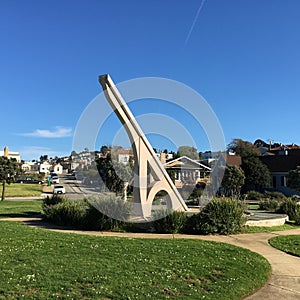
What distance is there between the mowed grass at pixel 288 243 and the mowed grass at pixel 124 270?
1676 mm

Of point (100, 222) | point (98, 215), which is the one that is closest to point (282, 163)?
point (98, 215)

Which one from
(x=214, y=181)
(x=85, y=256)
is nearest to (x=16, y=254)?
(x=85, y=256)

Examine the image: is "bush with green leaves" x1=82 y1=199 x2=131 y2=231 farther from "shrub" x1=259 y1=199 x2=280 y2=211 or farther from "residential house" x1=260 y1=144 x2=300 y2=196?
"residential house" x1=260 y1=144 x2=300 y2=196

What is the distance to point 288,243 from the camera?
11.5 meters

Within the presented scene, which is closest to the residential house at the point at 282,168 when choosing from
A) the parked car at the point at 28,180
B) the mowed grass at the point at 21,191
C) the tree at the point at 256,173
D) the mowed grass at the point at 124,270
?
the tree at the point at 256,173

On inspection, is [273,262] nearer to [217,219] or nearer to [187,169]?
[217,219]

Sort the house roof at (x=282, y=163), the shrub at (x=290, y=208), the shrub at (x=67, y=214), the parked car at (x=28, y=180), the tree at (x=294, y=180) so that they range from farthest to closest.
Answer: the parked car at (x=28, y=180) → the house roof at (x=282, y=163) → the tree at (x=294, y=180) → the shrub at (x=290, y=208) → the shrub at (x=67, y=214)

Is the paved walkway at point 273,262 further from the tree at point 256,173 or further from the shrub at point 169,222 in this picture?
the tree at point 256,173

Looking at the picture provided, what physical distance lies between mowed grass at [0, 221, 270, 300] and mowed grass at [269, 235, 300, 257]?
66.0 inches

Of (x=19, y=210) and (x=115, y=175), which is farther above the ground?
(x=115, y=175)

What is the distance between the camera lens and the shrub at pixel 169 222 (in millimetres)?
13531

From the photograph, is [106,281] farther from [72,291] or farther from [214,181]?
[214,181]

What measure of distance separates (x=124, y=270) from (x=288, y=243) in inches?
271

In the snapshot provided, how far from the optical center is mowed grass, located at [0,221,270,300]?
19.2ft
